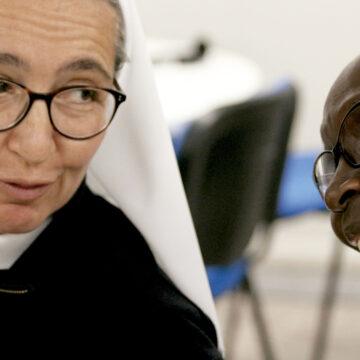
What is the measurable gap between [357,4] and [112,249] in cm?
311

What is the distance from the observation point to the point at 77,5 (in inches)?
58.7

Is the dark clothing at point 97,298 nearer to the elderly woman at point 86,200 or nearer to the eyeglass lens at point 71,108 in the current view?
the elderly woman at point 86,200

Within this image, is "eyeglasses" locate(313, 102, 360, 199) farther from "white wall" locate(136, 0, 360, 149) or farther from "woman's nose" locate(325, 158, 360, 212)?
"white wall" locate(136, 0, 360, 149)

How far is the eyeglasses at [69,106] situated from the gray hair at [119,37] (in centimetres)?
5

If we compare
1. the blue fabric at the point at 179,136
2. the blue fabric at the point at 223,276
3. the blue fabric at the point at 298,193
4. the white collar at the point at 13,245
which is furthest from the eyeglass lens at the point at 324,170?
the blue fabric at the point at 298,193

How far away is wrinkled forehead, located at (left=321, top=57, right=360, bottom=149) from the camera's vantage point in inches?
39.3

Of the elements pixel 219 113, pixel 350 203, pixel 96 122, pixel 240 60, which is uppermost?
pixel 350 203

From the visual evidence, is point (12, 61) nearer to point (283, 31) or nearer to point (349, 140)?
point (349, 140)

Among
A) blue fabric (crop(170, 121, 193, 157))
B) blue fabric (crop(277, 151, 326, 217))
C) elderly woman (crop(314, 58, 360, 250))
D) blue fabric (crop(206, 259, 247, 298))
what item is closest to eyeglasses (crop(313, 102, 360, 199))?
elderly woman (crop(314, 58, 360, 250))

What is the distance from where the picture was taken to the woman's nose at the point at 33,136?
146 cm

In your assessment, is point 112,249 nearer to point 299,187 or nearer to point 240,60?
point 299,187

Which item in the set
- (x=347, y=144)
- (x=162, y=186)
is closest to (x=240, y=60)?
(x=162, y=186)

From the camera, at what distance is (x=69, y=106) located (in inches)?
60.8

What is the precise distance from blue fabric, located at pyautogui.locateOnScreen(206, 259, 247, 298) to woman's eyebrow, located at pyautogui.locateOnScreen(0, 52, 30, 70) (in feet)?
4.61
